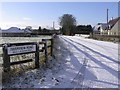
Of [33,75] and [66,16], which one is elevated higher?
[66,16]

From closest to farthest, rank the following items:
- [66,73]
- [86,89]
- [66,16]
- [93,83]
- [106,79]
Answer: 1. [86,89]
2. [93,83]
3. [106,79]
4. [66,73]
5. [66,16]

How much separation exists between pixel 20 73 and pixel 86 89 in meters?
3.09

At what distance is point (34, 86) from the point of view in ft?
26.3

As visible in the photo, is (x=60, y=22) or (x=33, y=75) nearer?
(x=33, y=75)

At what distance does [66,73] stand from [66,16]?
111m

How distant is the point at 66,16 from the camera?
12062 cm

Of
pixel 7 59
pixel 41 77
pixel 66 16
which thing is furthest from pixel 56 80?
pixel 66 16

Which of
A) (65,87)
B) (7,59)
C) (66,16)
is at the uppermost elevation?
(66,16)

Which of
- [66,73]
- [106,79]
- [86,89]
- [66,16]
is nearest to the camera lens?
[86,89]

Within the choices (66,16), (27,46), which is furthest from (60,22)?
(27,46)

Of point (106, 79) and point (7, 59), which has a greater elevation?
point (7, 59)

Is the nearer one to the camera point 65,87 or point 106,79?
point 65,87

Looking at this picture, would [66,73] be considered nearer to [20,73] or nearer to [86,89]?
[20,73]

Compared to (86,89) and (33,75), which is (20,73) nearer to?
(33,75)
